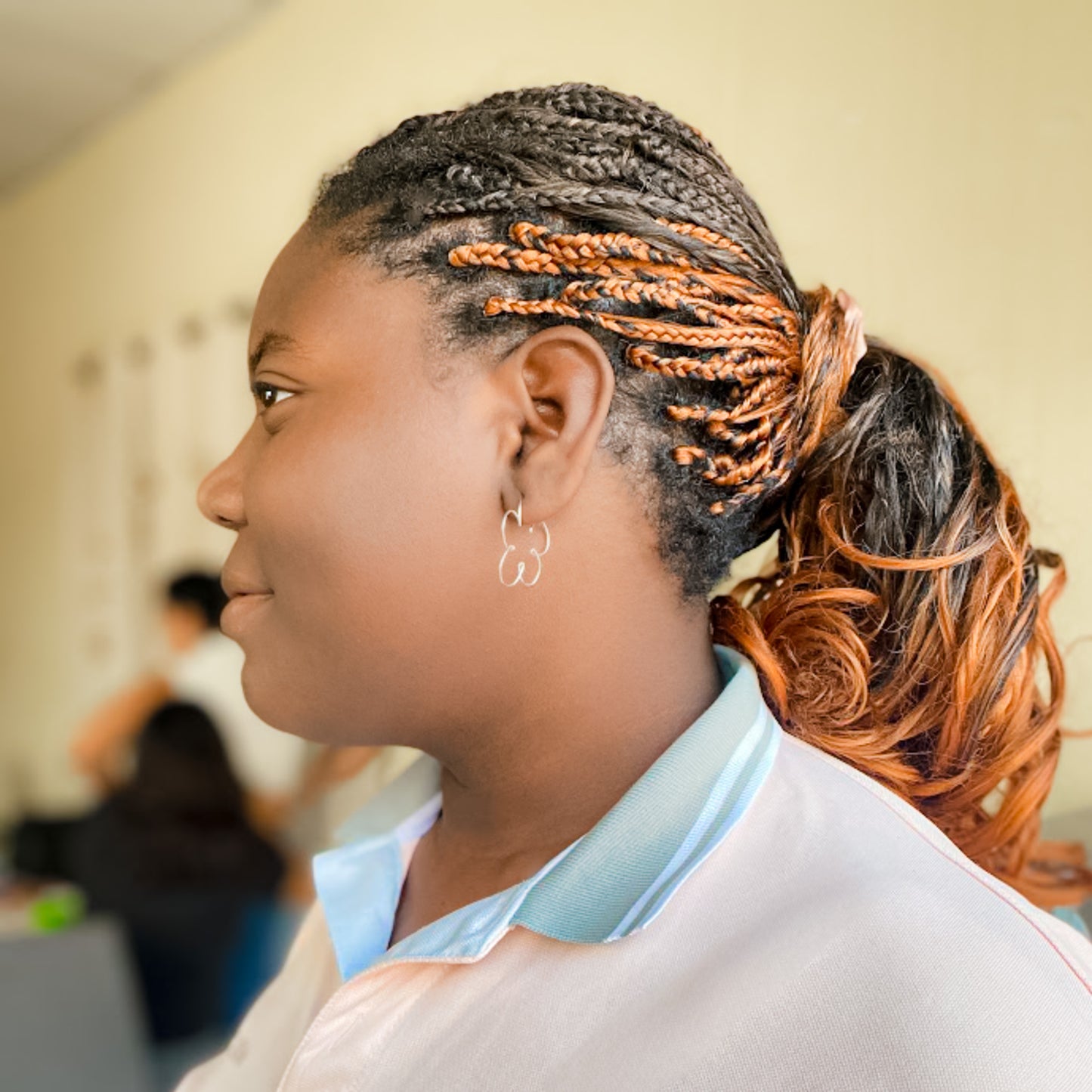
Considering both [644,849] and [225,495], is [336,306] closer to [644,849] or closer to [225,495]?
[225,495]

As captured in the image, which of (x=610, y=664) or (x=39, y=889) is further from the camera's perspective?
(x=39, y=889)

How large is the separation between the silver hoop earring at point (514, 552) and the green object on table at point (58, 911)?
84.4 inches

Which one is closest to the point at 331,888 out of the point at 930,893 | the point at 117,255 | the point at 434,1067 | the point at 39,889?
the point at 434,1067

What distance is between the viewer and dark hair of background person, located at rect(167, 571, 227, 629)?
257cm

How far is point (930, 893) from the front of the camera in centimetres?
62

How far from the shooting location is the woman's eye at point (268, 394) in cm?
80

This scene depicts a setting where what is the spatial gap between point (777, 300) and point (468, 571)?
0.94 ft

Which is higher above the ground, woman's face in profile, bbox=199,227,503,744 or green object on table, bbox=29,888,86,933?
woman's face in profile, bbox=199,227,503,744

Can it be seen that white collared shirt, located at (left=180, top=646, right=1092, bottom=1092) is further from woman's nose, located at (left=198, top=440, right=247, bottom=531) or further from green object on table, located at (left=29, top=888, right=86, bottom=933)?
green object on table, located at (left=29, top=888, right=86, bottom=933)

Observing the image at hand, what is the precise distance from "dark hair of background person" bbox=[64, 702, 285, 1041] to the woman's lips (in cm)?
166

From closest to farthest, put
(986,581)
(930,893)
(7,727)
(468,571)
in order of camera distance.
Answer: (930,893)
(468,571)
(986,581)
(7,727)

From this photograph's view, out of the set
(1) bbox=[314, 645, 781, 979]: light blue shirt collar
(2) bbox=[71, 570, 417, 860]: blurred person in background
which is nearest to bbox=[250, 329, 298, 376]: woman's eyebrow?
(1) bbox=[314, 645, 781, 979]: light blue shirt collar

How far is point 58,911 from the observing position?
258 cm

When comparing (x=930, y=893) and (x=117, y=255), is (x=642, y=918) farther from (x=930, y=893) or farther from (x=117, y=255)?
(x=117, y=255)
